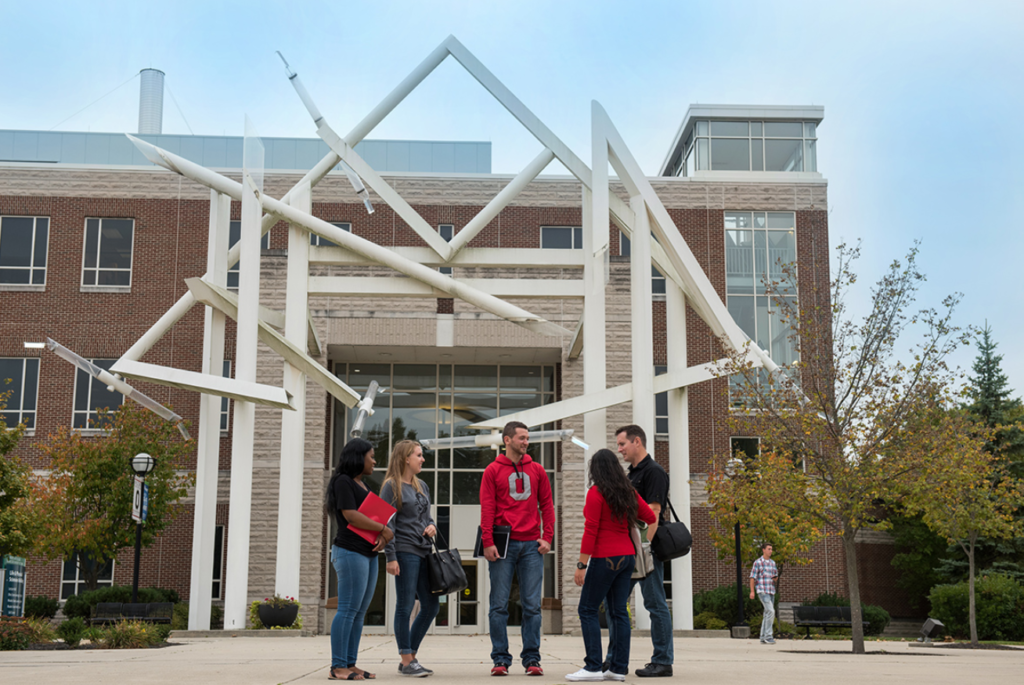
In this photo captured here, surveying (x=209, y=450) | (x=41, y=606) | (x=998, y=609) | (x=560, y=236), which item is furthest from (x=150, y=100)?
(x=998, y=609)

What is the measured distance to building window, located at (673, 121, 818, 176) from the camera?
34.7 m

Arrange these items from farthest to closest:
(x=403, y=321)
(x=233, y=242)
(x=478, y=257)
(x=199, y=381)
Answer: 1. (x=233, y=242)
2. (x=403, y=321)
3. (x=478, y=257)
4. (x=199, y=381)

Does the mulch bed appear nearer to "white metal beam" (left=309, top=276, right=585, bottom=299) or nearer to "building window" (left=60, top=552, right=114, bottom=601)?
"white metal beam" (left=309, top=276, right=585, bottom=299)

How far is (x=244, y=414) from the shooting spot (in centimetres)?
2133

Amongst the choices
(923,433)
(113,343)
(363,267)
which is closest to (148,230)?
(113,343)

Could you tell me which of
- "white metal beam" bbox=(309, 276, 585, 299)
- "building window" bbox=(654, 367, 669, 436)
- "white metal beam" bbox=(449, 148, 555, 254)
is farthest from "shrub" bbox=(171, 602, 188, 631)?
"building window" bbox=(654, 367, 669, 436)

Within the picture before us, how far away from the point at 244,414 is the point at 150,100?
32878 millimetres

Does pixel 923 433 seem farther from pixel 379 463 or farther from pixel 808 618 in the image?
pixel 379 463

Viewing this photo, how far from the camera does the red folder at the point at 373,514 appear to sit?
725 centimetres

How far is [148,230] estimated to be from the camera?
101ft

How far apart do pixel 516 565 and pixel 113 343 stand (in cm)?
2503

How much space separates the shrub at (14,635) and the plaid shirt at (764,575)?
12.0m

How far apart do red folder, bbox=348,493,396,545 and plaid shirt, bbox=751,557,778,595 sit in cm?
1270

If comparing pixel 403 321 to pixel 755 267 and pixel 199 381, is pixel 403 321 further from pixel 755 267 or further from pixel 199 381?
pixel 755 267
